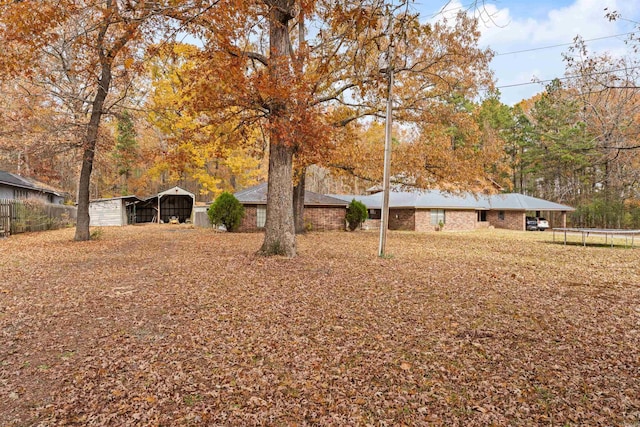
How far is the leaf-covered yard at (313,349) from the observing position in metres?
3.05

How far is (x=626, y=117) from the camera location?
655cm

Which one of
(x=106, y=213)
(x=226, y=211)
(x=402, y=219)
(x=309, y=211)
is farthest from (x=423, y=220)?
(x=106, y=213)

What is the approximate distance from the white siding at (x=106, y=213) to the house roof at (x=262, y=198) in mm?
11629

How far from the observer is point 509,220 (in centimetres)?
3412

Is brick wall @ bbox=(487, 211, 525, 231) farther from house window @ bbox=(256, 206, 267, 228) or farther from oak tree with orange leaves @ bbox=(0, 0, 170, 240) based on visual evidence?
oak tree with orange leaves @ bbox=(0, 0, 170, 240)

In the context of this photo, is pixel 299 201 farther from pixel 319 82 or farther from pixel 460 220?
pixel 460 220

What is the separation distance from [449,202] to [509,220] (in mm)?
8719

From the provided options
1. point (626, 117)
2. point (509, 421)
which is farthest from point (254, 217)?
point (509, 421)

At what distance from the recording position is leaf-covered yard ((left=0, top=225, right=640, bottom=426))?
3.05 metres

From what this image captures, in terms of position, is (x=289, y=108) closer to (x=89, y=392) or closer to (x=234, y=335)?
(x=234, y=335)

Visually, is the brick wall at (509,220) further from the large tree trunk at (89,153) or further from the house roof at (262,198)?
the large tree trunk at (89,153)

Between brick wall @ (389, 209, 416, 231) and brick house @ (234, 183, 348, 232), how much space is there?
6.79m

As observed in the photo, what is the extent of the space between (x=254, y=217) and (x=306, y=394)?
62.4 feet

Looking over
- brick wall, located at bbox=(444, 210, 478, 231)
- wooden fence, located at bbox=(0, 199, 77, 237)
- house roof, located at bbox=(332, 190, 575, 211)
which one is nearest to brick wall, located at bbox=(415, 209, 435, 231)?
house roof, located at bbox=(332, 190, 575, 211)
